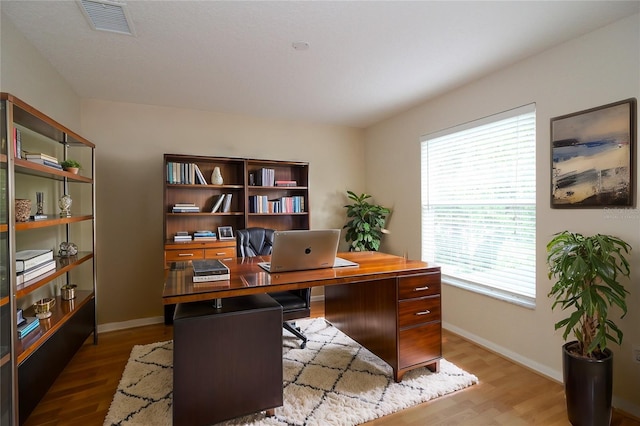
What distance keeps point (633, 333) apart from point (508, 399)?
86cm

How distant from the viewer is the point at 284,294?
9.02ft

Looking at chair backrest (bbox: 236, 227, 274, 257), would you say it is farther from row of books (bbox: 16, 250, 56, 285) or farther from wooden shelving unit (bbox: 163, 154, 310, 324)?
row of books (bbox: 16, 250, 56, 285)

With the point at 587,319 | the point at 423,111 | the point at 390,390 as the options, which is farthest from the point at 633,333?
the point at 423,111

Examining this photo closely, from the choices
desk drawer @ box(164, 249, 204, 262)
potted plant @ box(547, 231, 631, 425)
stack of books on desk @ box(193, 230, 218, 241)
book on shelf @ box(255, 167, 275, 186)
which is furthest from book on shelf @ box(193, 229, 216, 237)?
potted plant @ box(547, 231, 631, 425)

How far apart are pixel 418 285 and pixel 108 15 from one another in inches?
104

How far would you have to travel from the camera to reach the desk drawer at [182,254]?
321 cm

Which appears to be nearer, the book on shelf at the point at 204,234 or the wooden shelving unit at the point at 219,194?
the wooden shelving unit at the point at 219,194

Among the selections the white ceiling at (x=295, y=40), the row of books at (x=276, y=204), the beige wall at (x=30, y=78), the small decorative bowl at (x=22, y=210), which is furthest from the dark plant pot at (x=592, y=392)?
the beige wall at (x=30, y=78)

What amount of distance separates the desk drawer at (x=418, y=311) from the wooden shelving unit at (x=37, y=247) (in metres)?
2.18

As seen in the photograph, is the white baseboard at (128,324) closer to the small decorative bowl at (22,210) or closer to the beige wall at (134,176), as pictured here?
the beige wall at (134,176)

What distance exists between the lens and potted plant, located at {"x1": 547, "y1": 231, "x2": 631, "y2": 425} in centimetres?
179

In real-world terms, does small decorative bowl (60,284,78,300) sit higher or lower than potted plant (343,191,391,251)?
lower

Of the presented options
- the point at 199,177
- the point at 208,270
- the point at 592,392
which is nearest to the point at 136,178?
the point at 199,177

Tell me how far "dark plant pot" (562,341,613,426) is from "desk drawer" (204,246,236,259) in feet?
9.70
